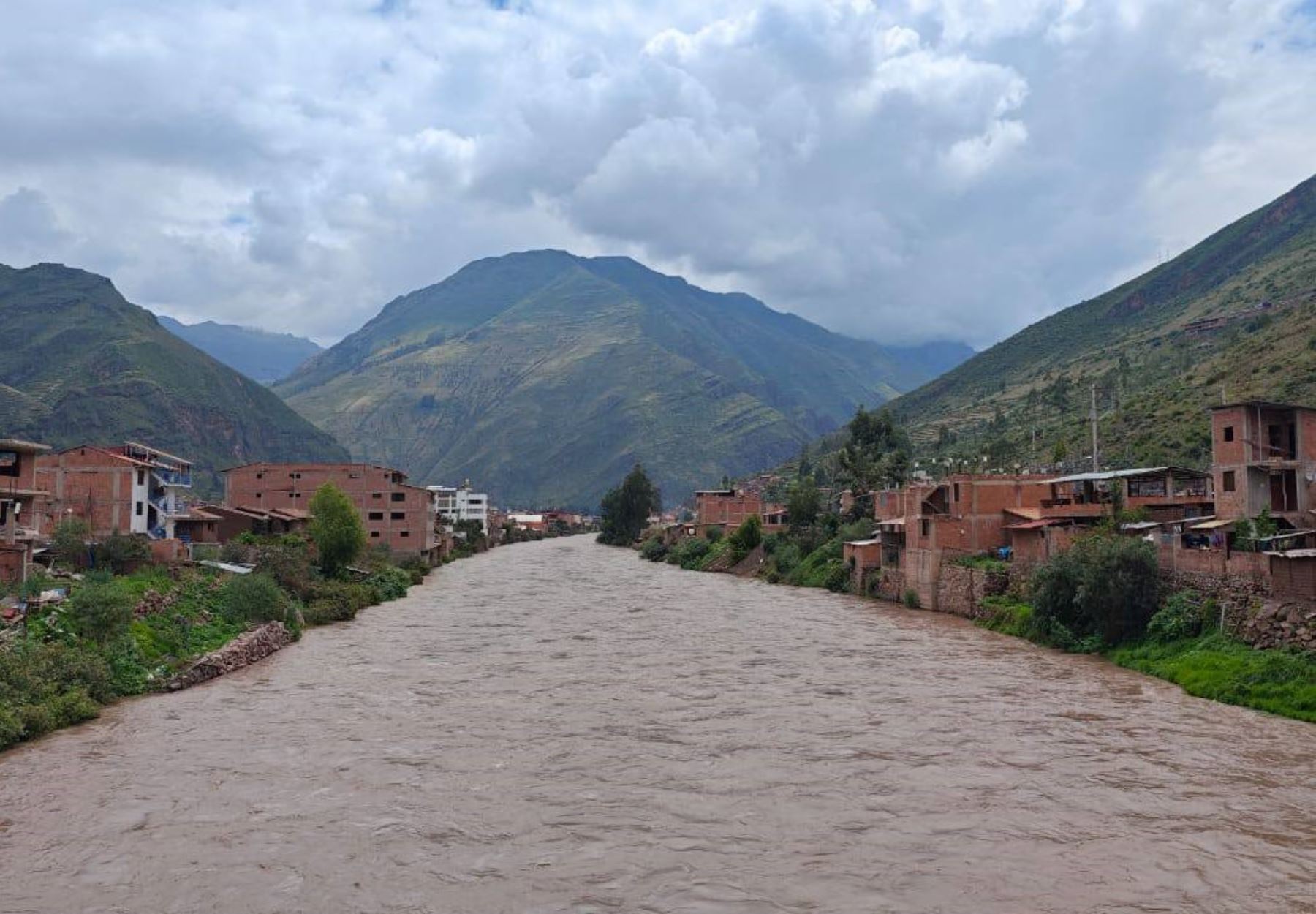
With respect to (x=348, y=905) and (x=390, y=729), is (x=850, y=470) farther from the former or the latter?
(x=348, y=905)

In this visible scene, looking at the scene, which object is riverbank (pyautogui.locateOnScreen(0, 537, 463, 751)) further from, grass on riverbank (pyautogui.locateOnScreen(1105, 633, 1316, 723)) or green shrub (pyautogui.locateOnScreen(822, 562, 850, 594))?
green shrub (pyautogui.locateOnScreen(822, 562, 850, 594))

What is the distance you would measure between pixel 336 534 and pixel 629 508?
6896cm

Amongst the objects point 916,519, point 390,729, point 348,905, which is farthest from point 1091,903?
point 916,519

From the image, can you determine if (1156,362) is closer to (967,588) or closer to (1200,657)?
(967,588)

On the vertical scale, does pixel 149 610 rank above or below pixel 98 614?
below

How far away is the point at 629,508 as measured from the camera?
118 metres

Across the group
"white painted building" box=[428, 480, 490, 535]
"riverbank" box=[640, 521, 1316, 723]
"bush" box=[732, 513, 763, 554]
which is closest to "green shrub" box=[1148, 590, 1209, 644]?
"riverbank" box=[640, 521, 1316, 723]

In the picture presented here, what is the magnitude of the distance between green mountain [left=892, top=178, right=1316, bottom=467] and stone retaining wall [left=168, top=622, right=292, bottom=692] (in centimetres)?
4376

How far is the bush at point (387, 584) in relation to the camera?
5109 cm

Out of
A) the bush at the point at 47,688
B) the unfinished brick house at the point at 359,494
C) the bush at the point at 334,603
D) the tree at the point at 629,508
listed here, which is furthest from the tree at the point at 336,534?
the tree at the point at 629,508

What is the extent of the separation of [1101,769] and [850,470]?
51.3 meters

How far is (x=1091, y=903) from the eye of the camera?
36.4 ft

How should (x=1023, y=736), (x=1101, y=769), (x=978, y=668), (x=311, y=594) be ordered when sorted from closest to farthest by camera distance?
(x=1101, y=769) → (x=1023, y=736) → (x=978, y=668) → (x=311, y=594)

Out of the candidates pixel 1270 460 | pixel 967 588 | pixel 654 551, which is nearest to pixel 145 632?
pixel 967 588
